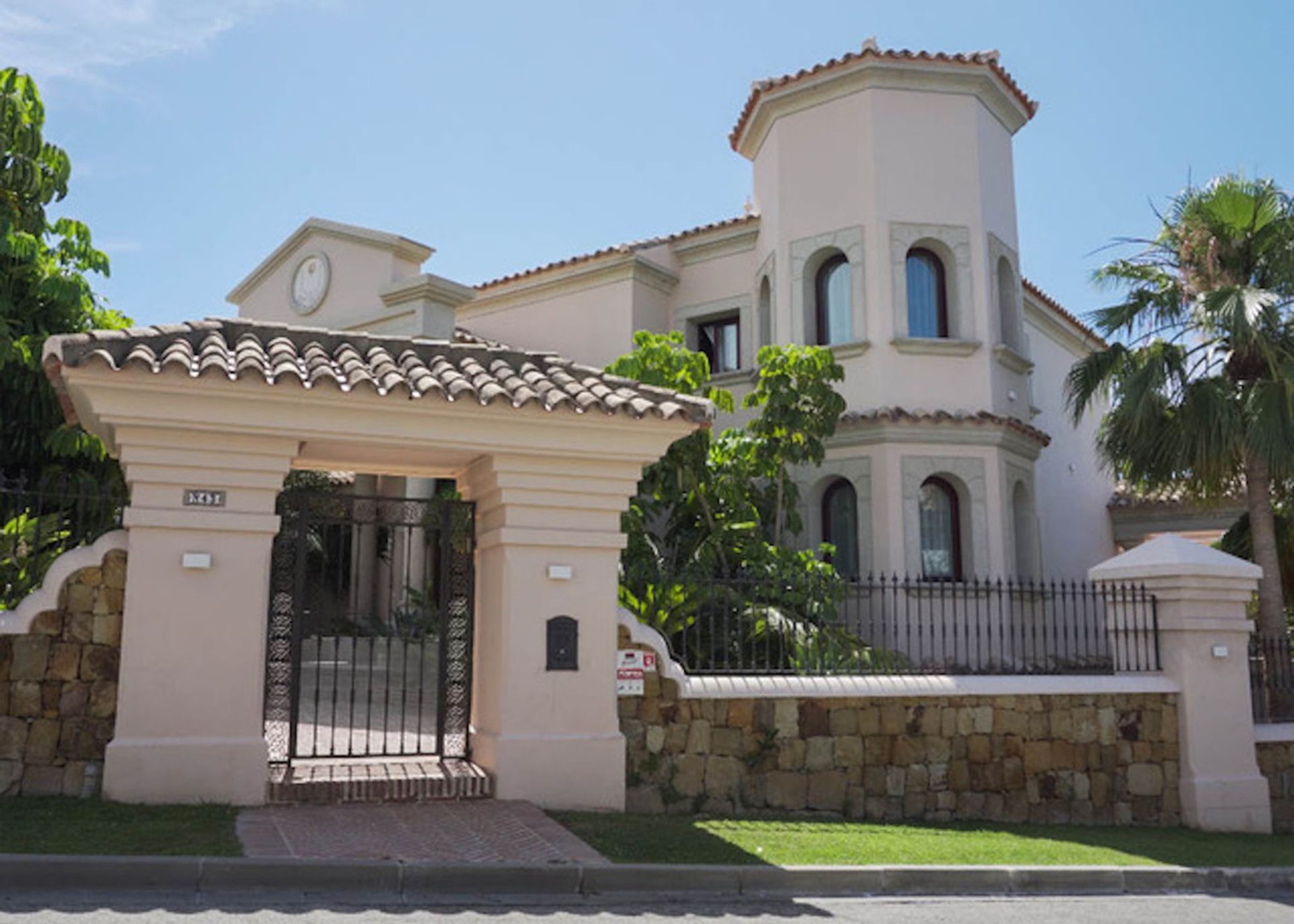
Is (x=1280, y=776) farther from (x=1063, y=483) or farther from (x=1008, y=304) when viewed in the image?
(x=1063, y=483)

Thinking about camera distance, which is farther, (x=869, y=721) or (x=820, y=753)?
(x=869, y=721)

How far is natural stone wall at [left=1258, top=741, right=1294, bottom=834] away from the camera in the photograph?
11656 mm

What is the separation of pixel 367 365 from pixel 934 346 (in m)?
9.93

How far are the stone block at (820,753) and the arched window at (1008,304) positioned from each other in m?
9.72

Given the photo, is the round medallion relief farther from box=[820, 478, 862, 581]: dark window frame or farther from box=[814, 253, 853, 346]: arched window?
box=[820, 478, 862, 581]: dark window frame

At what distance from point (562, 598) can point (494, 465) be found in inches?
49.0

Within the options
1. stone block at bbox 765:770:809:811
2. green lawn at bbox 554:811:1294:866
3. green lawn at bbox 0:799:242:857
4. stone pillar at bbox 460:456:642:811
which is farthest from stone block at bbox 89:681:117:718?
stone block at bbox 765:770:809:811

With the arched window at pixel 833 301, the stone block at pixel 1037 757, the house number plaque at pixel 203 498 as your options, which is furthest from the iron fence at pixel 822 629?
the arched window at pixel 833 301

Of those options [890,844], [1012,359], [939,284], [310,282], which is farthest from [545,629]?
[310,282]

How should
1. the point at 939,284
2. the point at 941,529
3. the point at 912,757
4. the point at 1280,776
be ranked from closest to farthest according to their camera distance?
the point at 912,757 < the point at 1280,776 < the point at 941,529 < the point at 939,284

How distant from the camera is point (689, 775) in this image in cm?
974

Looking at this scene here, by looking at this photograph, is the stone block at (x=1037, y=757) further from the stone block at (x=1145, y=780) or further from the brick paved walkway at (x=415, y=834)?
the brick paved walkway at (x=415, y=834)

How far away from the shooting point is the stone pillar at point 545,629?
30.3ft

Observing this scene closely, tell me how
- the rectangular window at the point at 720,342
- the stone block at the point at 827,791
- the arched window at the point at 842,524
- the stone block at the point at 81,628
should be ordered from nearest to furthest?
the stone block at the point at 81,628 → the stone block at the point at 827,791 → the arched window at the point at 842,524 → the rectangular window at the point at 720,342
